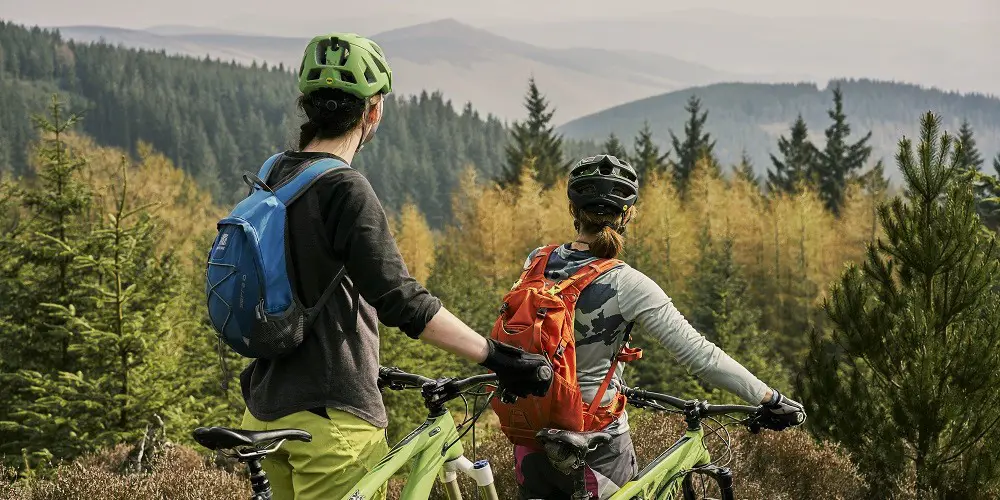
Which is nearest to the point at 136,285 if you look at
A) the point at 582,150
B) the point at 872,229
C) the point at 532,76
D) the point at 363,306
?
the point at 363,306

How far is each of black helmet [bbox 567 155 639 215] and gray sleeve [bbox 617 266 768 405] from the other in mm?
281

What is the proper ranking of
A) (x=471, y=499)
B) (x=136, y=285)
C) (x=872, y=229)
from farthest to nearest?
Result: (x=872, y=229) < (x=136, y=285) < (x=471, y=499)

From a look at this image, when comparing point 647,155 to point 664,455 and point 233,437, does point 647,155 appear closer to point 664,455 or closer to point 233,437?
point 664,455

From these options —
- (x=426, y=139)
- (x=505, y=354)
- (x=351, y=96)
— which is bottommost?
(x=426, y=139)

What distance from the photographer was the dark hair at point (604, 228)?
3.21m

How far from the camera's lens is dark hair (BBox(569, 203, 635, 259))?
3.21 m

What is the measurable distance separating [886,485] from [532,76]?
2064 inches

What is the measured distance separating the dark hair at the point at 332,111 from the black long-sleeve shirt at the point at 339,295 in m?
0.12

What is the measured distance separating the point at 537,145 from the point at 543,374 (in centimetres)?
5422

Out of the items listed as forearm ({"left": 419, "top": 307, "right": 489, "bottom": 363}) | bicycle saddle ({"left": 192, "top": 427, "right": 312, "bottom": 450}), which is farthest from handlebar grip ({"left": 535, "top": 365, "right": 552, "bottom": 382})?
bicycle saddle ({"left": 192, "top": 427, "right": 312, "bottom": 450})

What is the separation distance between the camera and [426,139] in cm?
18600

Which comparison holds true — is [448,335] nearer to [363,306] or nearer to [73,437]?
[363,306]

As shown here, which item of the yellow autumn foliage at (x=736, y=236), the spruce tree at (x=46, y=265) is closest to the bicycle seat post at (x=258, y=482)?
the spruce tree at (x=46, y=265)

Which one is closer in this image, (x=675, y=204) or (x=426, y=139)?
(x=675, y=204)
